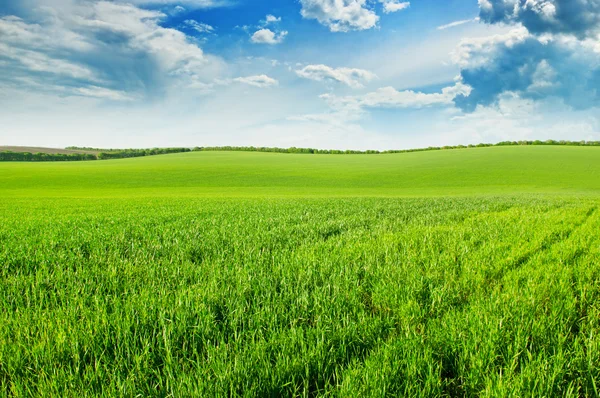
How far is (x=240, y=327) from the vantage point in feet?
10.7

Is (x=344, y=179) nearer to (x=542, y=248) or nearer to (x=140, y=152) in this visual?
(x=542, y=248)

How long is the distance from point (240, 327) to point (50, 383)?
1519 mm

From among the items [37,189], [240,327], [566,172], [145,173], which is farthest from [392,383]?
[566,172]

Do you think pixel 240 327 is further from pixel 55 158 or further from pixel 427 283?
pixel 55 158

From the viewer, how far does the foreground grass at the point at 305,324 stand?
7.85ft

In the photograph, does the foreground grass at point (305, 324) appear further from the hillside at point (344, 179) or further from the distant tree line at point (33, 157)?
the distant tree line at point (33, 157)

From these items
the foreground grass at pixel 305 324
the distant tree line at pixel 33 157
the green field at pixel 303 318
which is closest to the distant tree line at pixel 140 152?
the distant tree line at pixel 33 157

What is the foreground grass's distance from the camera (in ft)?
7.85

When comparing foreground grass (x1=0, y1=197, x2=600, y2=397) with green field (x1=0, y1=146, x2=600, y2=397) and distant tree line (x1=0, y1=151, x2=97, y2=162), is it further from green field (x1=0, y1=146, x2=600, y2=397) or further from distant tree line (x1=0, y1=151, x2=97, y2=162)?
distant tree line (x1=0, y1=151, x2=97, y2=162)

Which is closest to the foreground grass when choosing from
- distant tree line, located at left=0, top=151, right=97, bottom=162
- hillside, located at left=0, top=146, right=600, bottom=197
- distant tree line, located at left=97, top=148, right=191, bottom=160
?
hillside, located at left=0, top=146, right=600, bottom=197

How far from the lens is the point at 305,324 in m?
3.37

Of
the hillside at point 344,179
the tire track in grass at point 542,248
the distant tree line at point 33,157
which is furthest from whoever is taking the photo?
the distant tree line at point 33,157

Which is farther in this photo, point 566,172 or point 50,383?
point 566,172

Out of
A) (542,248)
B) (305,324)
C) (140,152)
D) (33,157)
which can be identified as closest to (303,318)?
(305,324)
